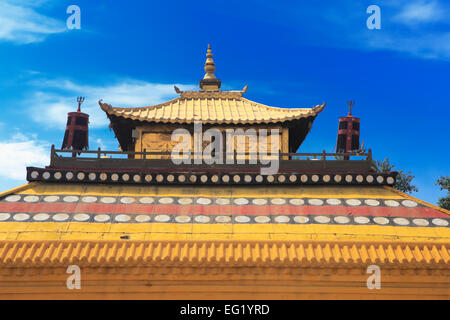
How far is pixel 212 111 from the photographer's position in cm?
1662

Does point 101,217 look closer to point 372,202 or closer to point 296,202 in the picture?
point 296,202

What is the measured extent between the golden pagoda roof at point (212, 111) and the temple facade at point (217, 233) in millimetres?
1424

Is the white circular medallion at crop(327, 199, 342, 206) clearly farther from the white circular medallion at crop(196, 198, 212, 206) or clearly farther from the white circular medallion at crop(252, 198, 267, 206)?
the white circular medallion at crop(196, 198, 212, 206)

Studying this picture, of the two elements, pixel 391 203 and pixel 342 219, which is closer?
pixel 342 219

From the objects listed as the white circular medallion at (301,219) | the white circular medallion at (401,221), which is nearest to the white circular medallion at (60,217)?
the white circular medallion at (301,219)

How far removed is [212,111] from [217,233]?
7.16 meters

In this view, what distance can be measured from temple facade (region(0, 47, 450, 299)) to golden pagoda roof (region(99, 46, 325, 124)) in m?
1.42

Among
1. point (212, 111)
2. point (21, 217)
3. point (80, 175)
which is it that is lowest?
point (21, 217)

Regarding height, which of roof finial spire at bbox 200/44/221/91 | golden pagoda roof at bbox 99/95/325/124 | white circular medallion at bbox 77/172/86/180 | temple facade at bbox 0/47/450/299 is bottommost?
temple facade at bbox 0/47/450/299

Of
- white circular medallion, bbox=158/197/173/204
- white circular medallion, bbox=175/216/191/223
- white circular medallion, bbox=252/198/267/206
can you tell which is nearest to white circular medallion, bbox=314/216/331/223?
white circular medallion, bbox=252/198/267/206

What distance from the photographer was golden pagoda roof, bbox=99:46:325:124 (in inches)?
593

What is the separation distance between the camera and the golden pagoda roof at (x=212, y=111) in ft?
49.4

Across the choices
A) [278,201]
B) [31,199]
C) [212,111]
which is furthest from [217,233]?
[212,111]

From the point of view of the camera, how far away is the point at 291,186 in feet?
41.7
